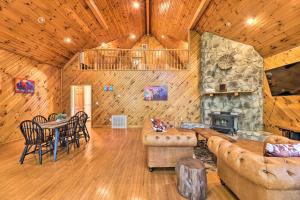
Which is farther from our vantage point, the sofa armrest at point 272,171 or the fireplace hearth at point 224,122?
the fireplace hearth at point 224,122

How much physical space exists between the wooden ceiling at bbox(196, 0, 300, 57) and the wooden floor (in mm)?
4049

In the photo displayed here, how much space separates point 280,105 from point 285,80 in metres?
0.94

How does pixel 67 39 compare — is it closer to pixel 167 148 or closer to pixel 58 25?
pixel 58 25

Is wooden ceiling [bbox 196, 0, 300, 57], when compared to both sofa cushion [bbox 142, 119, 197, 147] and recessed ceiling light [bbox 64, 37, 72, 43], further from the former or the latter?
recessed ceiling light [bbox 64, 37, 72, 43]

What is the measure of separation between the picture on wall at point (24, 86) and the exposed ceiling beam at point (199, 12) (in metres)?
6.64

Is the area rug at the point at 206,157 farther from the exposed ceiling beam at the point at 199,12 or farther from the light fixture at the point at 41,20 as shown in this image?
the light fixture at the point at 41,20

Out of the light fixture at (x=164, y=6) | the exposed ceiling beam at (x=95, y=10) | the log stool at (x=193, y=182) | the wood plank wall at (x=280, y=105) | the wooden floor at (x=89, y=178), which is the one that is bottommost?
the wooden floor at (x=89, y=178)

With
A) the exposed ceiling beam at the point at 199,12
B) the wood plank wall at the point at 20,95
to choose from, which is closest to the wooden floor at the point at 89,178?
the wood plank wall at the point at 20,95

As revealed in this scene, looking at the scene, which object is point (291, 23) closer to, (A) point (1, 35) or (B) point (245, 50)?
(B) point (245, 50)

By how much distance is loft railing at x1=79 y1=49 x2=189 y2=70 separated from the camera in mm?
8781

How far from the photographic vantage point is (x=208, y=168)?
3.65 meters

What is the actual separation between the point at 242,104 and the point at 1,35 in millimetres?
8276

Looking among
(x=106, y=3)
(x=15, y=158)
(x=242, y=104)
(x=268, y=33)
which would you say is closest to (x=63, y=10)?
(x=106, y=3)

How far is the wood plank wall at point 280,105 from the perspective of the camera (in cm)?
494
